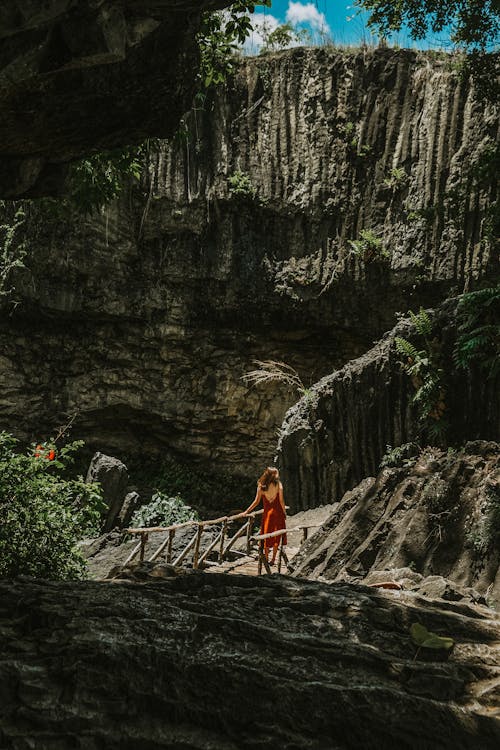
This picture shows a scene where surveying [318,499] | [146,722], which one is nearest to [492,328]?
[318,499]

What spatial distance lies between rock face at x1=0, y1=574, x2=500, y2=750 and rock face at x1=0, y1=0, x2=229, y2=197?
2988 millimetres

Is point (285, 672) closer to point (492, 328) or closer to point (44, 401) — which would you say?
point (492, 328)

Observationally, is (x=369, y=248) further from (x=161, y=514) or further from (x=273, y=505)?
(x=273, y=505)

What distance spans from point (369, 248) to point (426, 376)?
7.79 m

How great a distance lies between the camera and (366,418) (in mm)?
8703

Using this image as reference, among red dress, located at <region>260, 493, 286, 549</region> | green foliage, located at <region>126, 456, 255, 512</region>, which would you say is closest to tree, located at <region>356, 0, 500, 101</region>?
red dress, located at <region>260, 493, 286, 549</region>

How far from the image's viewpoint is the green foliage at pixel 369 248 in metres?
15.0

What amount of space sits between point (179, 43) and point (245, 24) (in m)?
2.09


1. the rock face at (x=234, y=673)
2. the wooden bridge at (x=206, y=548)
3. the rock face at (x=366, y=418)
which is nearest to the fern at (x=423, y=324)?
the rock face at (x=366, y=418)

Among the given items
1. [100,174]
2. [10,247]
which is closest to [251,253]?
[10,247]

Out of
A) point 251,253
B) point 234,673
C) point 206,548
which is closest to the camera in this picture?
point 234,673

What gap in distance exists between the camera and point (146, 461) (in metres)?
17.1

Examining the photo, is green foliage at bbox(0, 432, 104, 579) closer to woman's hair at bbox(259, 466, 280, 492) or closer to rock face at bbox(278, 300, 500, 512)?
woman's hair at bbox(259, 466, 280, 492)

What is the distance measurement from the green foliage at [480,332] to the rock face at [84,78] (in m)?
3.89
